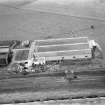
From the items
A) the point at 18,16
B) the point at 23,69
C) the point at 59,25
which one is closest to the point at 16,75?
the point at 23,69

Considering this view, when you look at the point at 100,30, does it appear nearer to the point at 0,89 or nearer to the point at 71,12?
the point at 71,12

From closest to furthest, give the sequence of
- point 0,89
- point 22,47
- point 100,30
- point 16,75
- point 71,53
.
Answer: point 0,89 < point 16,75 < point 71,53 < point 22,47 < point 100,30

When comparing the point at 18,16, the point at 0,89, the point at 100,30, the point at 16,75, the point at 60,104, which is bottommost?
the point at 60,104

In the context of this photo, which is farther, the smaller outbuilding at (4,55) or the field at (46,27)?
the smaller outbuilding at (4,55)

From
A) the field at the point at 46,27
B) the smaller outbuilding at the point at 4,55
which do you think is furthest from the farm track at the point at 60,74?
the smaller outbuilding at the point at 4,55

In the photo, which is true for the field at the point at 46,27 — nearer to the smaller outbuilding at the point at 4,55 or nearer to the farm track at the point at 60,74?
the farm track at the point at 60,74

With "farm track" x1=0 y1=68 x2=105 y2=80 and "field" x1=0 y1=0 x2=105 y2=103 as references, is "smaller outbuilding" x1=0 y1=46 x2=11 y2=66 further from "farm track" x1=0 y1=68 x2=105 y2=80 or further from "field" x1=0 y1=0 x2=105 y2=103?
"field" x1=0 y1=0 x2=105 y2=103

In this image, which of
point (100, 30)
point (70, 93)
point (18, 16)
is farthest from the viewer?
point (18, 16)

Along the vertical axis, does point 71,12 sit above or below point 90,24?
above

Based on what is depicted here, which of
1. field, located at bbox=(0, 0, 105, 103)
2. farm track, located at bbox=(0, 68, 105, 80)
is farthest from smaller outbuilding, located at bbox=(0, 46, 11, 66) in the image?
field, located at bbox=(0, 0, 105, 103)
